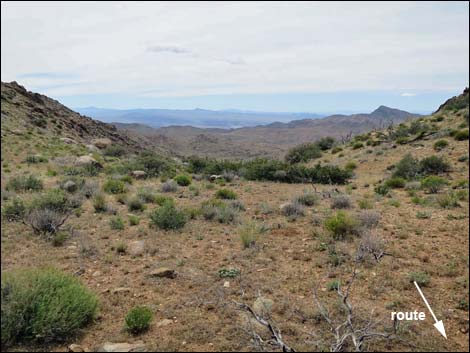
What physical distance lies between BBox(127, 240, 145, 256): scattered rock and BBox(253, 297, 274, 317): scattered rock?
3.42 meters

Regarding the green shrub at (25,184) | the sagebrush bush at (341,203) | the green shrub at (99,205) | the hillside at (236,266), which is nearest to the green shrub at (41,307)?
the hillside at (236,266)

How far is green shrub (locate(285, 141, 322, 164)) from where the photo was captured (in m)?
31.9

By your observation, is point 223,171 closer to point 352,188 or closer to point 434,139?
point 352,188

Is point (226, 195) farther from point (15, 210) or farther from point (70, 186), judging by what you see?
point (15, 210)

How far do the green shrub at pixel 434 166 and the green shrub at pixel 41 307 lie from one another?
15.7 metres

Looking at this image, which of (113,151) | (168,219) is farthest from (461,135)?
(113,151)

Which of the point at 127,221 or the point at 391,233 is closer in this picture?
the point at 391,233

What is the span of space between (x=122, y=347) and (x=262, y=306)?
2.07m

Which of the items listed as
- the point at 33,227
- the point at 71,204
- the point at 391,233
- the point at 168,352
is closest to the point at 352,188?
the point at 391,233

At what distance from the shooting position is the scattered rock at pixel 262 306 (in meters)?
5.81

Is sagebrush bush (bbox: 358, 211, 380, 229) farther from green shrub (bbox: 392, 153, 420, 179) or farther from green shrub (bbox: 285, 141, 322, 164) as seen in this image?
green shrub (bbox: 285, 141, 322, 164)

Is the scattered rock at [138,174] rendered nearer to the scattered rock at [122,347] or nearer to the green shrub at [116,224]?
the green shrub at [116,224]

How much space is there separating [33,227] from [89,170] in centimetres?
1137

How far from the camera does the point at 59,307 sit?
500 centimetres
